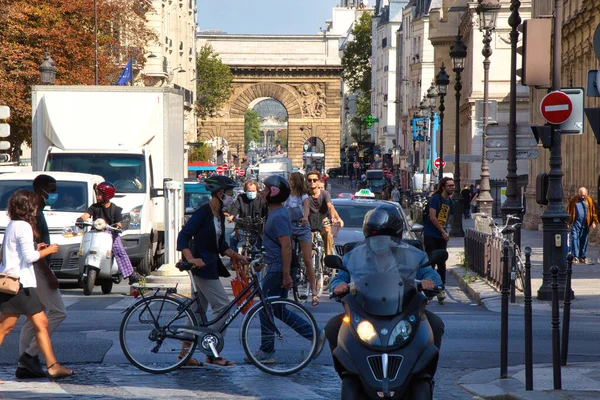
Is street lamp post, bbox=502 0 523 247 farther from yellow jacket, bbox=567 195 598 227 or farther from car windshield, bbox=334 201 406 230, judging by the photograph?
yellow jacket, bbox=567 195 598 227

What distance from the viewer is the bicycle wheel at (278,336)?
10.5 m

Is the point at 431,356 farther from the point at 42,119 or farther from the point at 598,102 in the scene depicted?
the point at 598,102

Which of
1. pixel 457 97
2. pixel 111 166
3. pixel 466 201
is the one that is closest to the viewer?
pixel 111 166

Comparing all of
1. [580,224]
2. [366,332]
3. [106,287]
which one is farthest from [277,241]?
[580,224]

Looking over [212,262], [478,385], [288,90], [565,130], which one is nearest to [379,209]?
[478,385]

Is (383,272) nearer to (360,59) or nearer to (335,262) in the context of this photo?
(335,262)

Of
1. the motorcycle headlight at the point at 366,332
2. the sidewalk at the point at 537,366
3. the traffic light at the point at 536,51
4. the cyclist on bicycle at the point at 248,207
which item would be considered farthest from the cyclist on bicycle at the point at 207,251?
the cyclist on bicycle at the point at 248,207

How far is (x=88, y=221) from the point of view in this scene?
18.0 metres

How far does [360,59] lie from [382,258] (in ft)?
425

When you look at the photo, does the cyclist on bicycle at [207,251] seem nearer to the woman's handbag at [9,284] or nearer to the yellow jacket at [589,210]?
the woman's handbag at [9,284]

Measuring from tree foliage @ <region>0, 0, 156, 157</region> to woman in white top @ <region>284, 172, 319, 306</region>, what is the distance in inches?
971

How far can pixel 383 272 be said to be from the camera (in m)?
7.36

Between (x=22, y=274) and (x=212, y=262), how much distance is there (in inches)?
65.0

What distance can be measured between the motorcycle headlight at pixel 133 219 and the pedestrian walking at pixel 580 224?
809 cm
